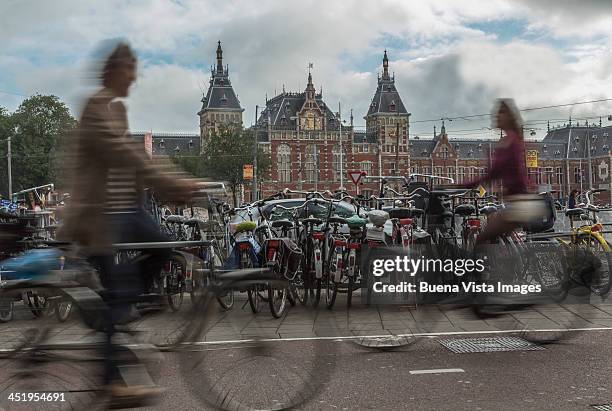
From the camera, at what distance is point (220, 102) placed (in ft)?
297

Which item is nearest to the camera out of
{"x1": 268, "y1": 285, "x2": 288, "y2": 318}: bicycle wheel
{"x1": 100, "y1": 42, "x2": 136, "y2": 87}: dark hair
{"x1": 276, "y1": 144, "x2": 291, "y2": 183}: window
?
{"x1": 100, "y1": 42, "x2": 136, "y2": 87}: dark hair

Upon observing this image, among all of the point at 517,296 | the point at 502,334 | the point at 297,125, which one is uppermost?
the point at 297,125

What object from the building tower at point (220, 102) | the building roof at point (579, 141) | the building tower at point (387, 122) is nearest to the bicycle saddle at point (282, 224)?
the building tower at point (220, 102)

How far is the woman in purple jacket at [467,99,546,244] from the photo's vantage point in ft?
19.9

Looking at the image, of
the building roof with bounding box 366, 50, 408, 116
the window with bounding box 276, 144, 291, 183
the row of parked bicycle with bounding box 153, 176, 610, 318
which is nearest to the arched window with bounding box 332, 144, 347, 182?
the window with bounding box 276, 144, 291, 183

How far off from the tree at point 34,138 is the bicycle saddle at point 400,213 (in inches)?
2080

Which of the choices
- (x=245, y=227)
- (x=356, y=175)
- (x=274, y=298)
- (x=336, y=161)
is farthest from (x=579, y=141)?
(x=274, y=298)

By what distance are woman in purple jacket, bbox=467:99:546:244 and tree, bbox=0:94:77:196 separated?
55920 mm

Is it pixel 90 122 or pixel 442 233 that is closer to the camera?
pixel 90 122

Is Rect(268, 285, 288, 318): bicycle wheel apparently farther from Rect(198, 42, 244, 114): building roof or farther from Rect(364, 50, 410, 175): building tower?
Rect(364, 50, 410, 175): building tower

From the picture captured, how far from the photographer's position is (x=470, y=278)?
6371mm

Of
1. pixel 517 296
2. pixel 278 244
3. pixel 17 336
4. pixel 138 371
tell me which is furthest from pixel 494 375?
pixel 278 244

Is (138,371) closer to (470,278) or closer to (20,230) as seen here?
(20,230)

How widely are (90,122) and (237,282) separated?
1.18m
